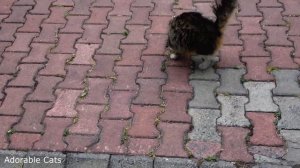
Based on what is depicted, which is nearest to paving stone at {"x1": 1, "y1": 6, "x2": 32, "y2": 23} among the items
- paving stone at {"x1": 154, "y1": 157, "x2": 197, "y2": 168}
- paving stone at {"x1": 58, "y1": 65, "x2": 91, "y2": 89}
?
paving stone at {"x1": 58, "y1": 65, "x2": 91, "y2": 89}

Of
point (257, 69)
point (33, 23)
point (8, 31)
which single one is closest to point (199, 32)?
point (257, 69)

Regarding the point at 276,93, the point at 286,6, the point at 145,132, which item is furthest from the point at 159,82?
the point at 286,6

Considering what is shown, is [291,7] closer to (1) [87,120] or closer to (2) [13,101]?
(1) [87,120]

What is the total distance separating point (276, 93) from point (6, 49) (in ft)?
8.71

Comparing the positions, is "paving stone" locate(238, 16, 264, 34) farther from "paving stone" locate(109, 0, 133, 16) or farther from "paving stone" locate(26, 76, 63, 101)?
"paving stone" locate(26, 76, 63, 101)

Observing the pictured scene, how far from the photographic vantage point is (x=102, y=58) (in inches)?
175

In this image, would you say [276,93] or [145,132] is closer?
[145,132]

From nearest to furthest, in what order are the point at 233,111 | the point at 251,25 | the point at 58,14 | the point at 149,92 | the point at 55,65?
the point at 233,111, the point at 149,92, the point at 55,65, the point at 251,25, the point at 58,14

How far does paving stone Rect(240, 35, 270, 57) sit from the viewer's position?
14.4 feet

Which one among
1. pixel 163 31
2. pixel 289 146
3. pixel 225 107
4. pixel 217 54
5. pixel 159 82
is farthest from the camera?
pixel 163 31

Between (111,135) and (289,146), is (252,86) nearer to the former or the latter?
(289,146)

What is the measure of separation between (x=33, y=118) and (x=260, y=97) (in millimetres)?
1915

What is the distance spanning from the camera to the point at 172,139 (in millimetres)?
3553

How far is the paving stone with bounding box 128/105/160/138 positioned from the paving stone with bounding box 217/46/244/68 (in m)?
0.87
